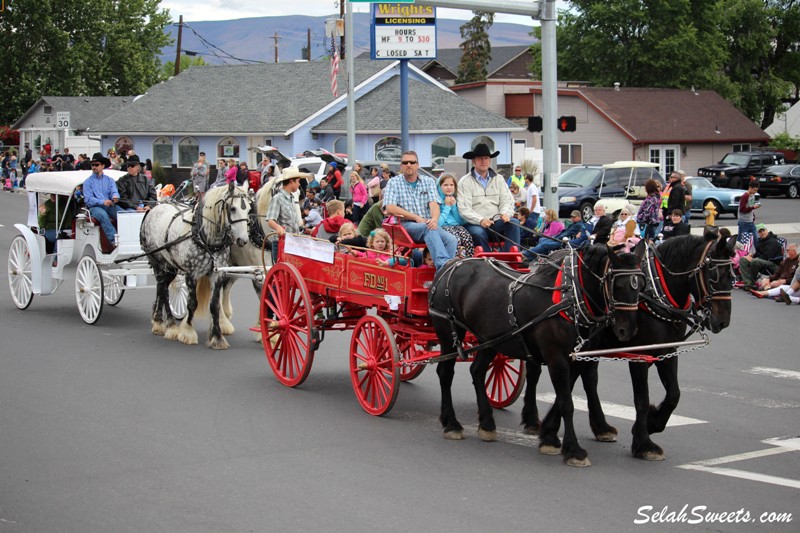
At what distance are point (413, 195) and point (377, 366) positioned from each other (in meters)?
1.74

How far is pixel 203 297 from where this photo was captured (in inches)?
557

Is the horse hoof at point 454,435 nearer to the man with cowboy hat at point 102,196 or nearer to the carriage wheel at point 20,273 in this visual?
the man with cowboy hat at point 102,196

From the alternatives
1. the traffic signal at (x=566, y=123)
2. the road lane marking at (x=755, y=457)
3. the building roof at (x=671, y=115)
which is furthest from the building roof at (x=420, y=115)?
the road lane marking at (x=755, y=457)

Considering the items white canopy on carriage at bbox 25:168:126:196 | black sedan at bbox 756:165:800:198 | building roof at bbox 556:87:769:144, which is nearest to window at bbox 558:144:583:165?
building roof at bbox 556:87:769:144

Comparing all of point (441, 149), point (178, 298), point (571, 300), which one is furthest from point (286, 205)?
point (441, 149)

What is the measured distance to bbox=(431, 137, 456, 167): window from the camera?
45625mm

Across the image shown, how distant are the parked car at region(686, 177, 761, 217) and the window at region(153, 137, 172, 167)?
986 inches

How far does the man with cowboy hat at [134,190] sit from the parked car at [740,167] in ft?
116

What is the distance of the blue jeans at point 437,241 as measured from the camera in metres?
9.74

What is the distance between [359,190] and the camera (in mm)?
23891

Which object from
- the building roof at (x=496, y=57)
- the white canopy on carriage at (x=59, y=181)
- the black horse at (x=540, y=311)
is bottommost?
the black horse at (x=540, y=311)

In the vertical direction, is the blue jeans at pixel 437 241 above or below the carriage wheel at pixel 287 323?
above

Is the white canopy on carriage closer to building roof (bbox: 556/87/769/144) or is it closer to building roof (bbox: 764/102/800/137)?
building roof (bbox: 556/87/769/144)

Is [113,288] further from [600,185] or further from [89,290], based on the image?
[600,185]
